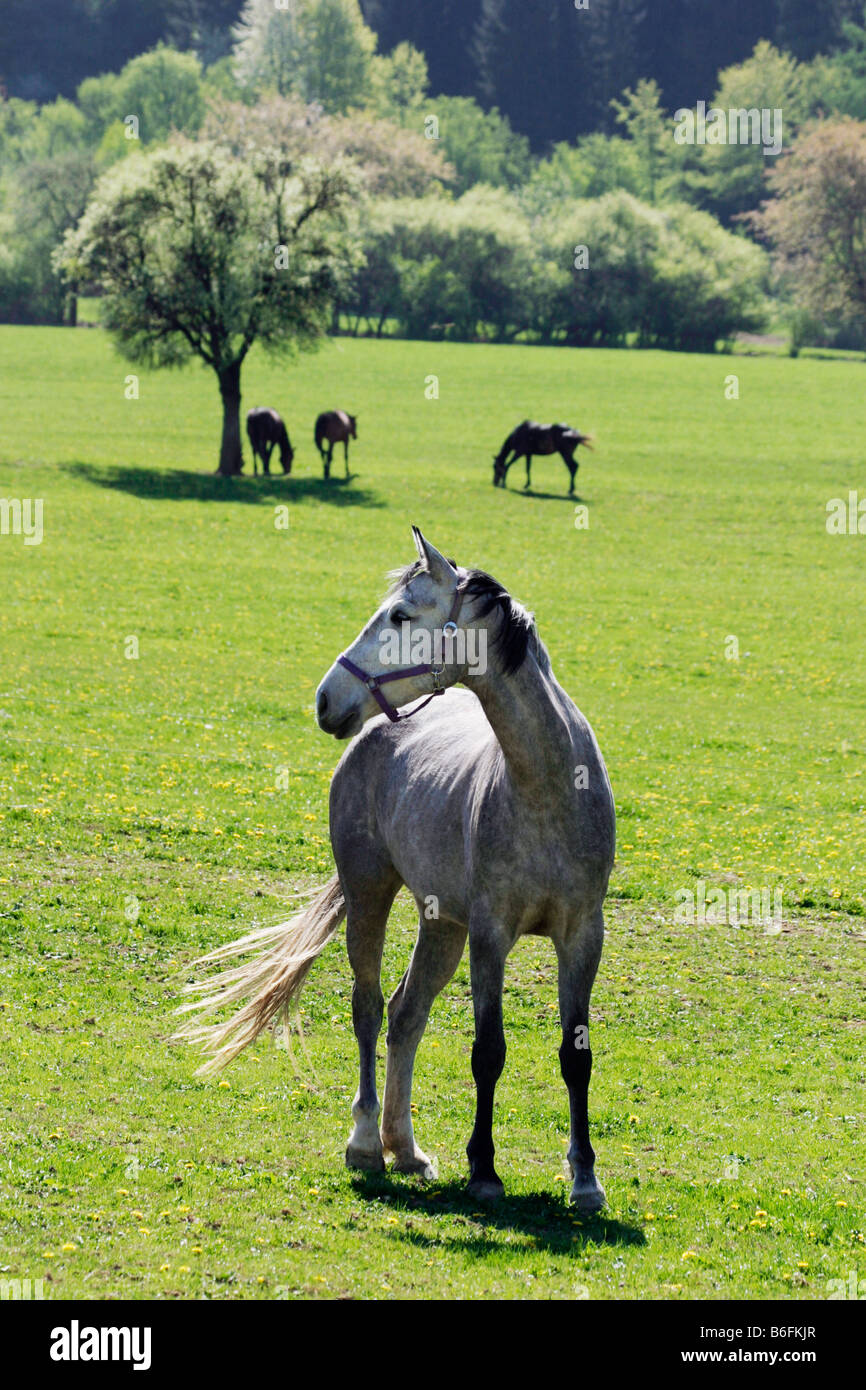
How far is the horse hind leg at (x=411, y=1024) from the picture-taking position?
8266 mm

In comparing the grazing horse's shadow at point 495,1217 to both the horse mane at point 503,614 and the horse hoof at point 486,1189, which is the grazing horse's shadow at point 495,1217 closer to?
the horse hoof at point 486,1189

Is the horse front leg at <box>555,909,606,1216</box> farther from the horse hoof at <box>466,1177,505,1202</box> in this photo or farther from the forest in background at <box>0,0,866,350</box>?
the forest in background at <box>0,0,866,350</box>

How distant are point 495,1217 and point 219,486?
38.1 metres

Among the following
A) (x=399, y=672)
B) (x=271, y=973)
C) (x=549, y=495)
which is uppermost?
(x=549, y=495)

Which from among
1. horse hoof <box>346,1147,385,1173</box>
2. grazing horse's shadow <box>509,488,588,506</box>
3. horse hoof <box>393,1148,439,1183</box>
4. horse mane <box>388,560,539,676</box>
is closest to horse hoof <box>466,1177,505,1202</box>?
horse hoof <box>393,1148,439,1183</box>

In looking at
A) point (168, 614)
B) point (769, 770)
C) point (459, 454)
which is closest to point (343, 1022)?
point (769, 770)

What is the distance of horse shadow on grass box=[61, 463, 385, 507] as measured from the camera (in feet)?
139

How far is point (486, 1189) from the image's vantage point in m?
7.59

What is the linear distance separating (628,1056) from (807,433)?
49500mm

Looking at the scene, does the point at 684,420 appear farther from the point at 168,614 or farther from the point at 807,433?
the point at 168,614

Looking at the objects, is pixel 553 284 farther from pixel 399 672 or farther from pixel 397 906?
pixel 399 672

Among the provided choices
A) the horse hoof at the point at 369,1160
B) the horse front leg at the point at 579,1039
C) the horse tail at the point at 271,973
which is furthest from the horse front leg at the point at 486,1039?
the horse tail at the point at 271,973

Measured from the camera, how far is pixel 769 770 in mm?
20391

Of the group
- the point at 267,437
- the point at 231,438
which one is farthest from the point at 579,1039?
the point at 267,437
